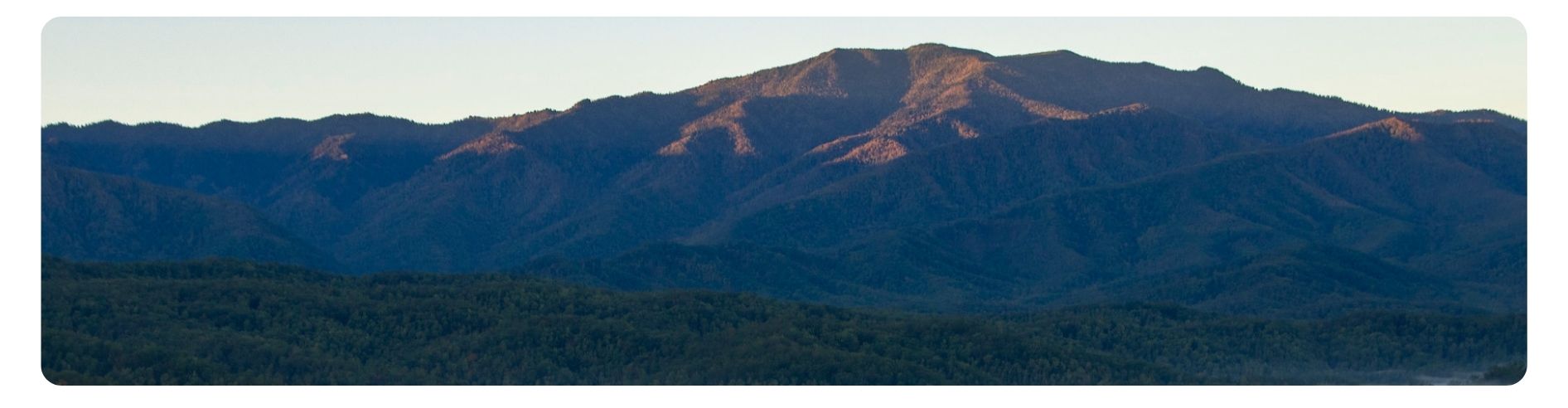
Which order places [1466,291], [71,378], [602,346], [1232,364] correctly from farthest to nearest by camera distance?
[1466,291] < [1232,364] < [602,346] < [71,378]

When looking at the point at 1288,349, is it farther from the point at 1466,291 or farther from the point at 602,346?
the point at 1466,291

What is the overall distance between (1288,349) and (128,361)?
63.8 metres

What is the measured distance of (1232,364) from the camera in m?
107

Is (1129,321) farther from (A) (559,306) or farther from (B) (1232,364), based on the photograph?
(A) (559,306)

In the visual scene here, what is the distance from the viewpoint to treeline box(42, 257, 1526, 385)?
88188 mm

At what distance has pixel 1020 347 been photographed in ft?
319

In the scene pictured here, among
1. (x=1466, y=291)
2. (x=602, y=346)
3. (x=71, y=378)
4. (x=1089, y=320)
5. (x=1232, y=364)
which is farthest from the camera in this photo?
(x=1466, y=291)

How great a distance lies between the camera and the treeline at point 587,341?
88.2 metres

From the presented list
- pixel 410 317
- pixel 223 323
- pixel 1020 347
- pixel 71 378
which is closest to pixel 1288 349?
pixel 1020 347

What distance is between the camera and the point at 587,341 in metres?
96.2

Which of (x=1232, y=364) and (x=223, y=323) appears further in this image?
(x=1232, y=364)

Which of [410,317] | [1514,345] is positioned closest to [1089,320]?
[1514,345]

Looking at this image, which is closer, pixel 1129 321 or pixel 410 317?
pixel 410 317

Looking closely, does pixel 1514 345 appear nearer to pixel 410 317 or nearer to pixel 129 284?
pixel 410 317
